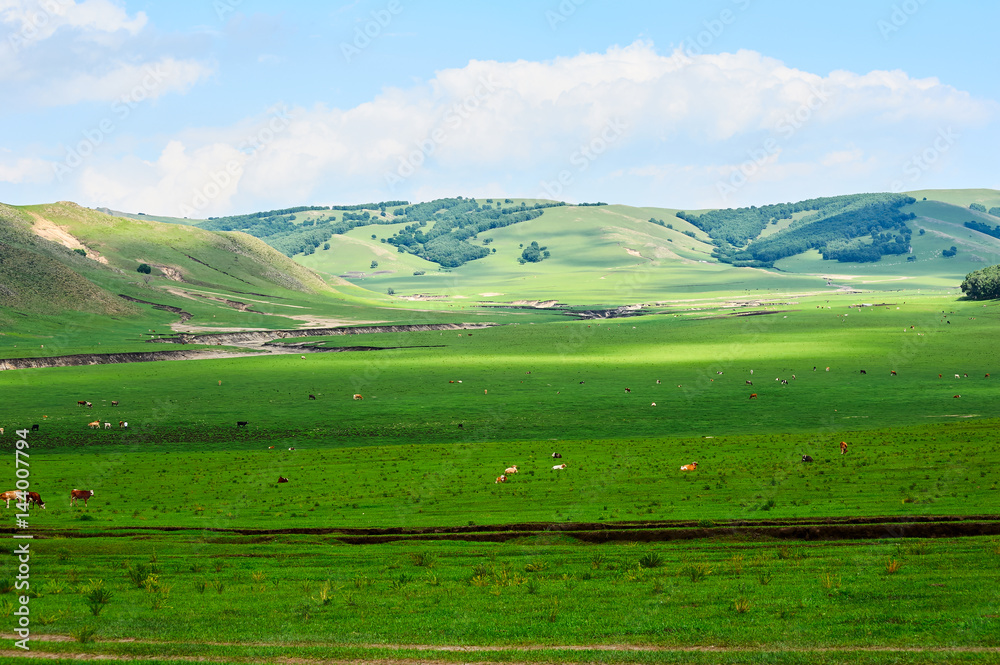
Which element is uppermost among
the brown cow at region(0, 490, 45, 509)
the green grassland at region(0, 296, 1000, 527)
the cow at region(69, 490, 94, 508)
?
the brown cow at region(0, 490, 45, 509)

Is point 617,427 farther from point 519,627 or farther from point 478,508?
point 519,627

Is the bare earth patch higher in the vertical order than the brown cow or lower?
higher

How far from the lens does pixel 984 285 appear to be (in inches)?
6078

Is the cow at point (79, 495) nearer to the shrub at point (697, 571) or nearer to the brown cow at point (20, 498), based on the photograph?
the brown cow at point (20, 498)

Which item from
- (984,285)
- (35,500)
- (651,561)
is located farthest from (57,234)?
(651,561)

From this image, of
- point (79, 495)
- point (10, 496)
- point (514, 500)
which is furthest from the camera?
point (79, 495)

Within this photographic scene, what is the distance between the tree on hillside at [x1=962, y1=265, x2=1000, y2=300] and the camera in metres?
152

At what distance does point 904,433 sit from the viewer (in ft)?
148

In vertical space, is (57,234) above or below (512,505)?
above

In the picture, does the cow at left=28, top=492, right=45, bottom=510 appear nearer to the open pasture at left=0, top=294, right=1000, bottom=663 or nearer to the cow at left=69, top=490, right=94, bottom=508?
the open pasture at left=0, top=294, right=1000, bottom=663

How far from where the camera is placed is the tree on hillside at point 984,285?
500 ft

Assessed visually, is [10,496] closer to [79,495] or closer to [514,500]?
[79,495]

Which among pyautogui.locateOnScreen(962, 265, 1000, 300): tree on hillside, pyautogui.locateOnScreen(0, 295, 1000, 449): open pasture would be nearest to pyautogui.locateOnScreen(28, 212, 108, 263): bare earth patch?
pyautogui.locateOnScreen(0, 295, 1000, 449): open pasture

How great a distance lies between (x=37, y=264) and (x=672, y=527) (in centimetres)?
14217
